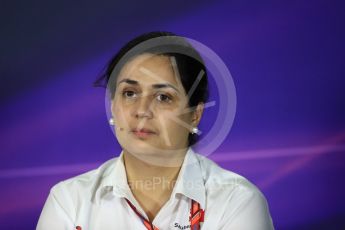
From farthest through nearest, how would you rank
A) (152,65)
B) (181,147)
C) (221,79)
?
1. (221,79)
2. (181,147)
3. (152,65)

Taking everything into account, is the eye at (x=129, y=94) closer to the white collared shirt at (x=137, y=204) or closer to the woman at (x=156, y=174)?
the woman at (x=156, y=174)

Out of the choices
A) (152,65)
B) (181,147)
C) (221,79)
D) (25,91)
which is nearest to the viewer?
(152,65)

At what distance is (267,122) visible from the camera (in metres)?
1.80

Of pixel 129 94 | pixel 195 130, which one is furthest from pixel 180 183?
pixel 129 94

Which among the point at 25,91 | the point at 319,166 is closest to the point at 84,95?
the point at 25,91

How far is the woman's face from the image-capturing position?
4.58ft

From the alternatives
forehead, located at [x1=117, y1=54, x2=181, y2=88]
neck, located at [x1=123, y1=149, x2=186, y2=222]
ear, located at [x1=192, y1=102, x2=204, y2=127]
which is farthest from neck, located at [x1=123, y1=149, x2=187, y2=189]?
forehead, located at [x1=117, y1=54, x2=181, y2=88]

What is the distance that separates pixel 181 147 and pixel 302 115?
549 mm

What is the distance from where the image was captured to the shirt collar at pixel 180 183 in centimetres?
147

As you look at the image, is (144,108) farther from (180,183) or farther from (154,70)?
(180,183)

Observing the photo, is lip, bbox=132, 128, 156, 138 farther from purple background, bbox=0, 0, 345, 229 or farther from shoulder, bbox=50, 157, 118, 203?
purple background, bbox=0, 0, 345, 229

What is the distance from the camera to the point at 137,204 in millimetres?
1472

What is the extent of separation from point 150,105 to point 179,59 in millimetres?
165

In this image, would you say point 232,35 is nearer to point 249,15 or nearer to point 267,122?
point 249,15
